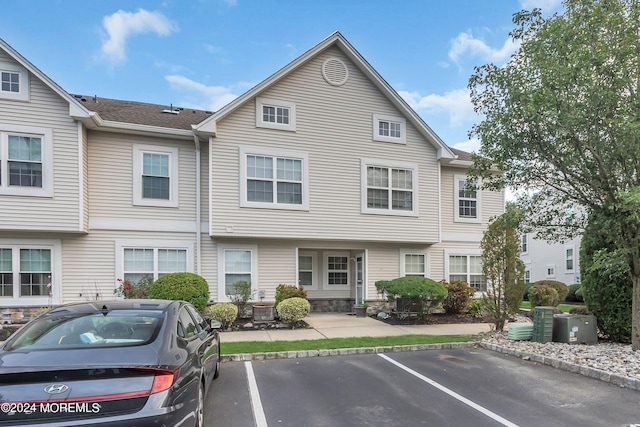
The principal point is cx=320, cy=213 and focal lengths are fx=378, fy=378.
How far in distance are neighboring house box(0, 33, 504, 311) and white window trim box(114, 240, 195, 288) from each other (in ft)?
0.13

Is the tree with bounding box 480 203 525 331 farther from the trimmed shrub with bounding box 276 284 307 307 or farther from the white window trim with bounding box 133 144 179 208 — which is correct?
the white window trim with bounding box 133 144 179 208

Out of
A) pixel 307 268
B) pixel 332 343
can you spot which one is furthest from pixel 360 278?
pixel 332 343

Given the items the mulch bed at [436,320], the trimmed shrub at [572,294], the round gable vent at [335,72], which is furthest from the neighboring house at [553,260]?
the round gable vent at [335,72]

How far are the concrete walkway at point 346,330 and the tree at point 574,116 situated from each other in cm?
406

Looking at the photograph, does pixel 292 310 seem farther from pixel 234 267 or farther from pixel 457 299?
pixel 457 299

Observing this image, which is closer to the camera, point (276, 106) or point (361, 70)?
point (276, 106)

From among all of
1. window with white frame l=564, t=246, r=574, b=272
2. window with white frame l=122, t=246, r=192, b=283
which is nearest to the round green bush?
window with white frame l=122, t=246, r=192, b=283

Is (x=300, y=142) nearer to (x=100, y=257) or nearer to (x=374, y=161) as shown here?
(x=374, y=161)

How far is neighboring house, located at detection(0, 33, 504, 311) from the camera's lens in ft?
34.5

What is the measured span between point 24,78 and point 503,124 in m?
12.5

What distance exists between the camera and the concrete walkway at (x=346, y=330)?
970 centimetres

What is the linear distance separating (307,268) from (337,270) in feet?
4.04

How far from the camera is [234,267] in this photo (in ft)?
40.8

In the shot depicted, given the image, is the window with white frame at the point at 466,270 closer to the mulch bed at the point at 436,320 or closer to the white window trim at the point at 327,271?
the mulch bed at the point at 436,320
